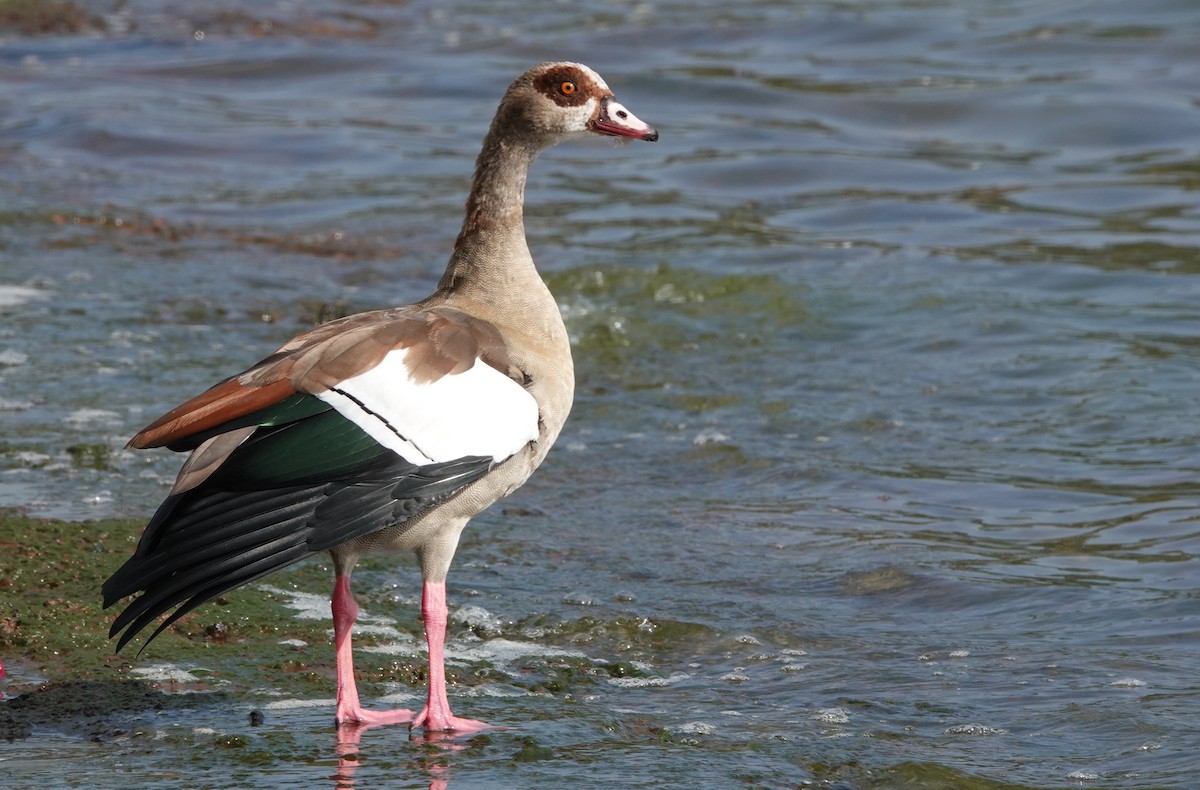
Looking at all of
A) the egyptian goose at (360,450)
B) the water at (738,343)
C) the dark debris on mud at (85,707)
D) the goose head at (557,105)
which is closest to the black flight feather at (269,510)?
the egyptian goose at (360,450)

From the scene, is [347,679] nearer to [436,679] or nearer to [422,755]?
[436,679]

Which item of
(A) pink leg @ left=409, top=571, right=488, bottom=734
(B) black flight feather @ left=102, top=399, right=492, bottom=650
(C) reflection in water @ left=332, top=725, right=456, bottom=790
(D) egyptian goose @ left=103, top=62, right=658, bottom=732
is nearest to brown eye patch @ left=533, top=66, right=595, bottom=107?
(D) egyptian goose @ left=103, top=62, right=658, bottom=732

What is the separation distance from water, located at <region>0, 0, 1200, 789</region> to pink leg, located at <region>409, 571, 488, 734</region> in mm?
167

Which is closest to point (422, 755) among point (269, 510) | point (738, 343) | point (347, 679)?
point (347, 679)

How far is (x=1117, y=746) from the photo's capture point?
566 centimetres

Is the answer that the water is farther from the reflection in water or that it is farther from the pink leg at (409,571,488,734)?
the pink leg at (409,571,488,734)

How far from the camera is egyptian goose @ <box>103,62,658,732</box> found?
4953mm

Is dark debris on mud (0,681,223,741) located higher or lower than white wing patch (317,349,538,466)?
lower

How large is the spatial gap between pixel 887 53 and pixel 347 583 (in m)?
15.9

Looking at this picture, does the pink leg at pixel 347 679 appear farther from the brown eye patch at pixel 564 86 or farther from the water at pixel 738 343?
the brown eye patch at pixel 564 86

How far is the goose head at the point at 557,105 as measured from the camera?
20.5 feet

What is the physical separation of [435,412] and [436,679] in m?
0.85

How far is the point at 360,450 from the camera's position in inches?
203

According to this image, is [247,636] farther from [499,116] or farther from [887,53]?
[887,53]
